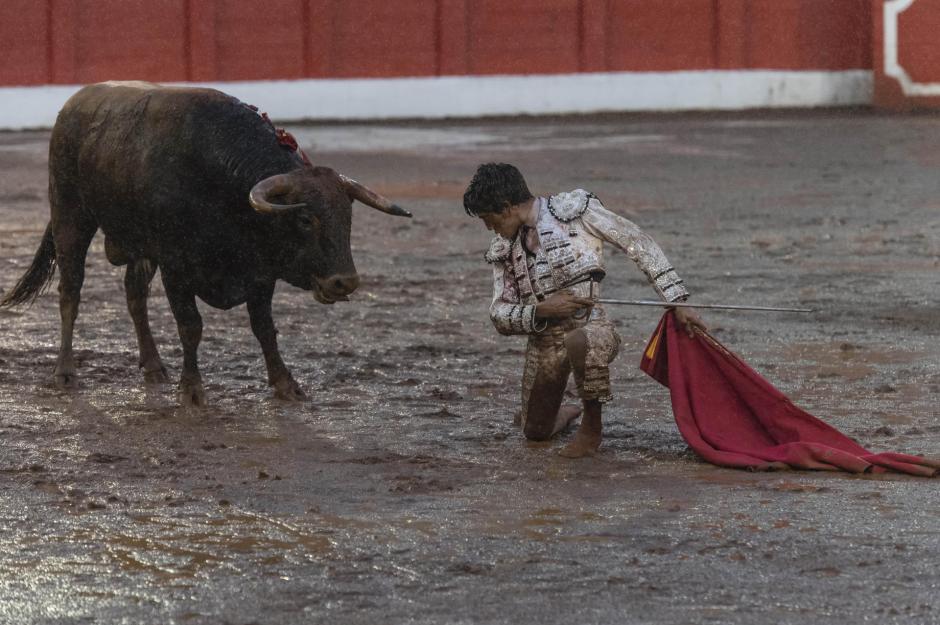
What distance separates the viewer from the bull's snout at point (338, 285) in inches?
253

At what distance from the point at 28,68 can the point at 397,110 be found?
4.44 metres

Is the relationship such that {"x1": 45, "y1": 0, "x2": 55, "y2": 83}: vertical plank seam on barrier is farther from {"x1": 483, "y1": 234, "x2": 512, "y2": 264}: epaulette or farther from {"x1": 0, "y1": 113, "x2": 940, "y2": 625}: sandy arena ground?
{"x1": 483, "y1": 234, "x2": 512, "y2": 264}: epaulette

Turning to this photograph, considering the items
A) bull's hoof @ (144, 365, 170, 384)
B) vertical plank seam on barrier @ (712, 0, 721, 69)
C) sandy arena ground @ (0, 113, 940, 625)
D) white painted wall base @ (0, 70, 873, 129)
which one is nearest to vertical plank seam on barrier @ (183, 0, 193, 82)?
white painted wall base @ (0, 70, 873, 129)

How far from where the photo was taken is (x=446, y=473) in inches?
218

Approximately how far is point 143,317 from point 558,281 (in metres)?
2.28

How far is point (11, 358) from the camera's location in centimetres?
775

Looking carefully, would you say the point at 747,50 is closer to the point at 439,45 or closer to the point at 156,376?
the point at 439,45

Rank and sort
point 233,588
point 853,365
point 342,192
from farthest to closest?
point 853,365
point 342,192
point 233,588

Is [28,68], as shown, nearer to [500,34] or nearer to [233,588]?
[500,34]

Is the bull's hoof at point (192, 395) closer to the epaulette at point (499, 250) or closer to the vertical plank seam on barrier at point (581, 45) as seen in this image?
the epaulette at point (499, 250)

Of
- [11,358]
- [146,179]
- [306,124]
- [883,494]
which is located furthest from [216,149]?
[306,124]

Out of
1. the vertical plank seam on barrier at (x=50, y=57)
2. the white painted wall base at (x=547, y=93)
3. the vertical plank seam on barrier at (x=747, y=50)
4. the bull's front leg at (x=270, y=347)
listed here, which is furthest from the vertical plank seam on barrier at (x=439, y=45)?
the bull's front leg at (x=270, y=347)

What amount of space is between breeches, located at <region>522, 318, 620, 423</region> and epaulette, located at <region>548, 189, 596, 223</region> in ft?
1.18

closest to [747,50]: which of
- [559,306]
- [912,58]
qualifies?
[912,58]
